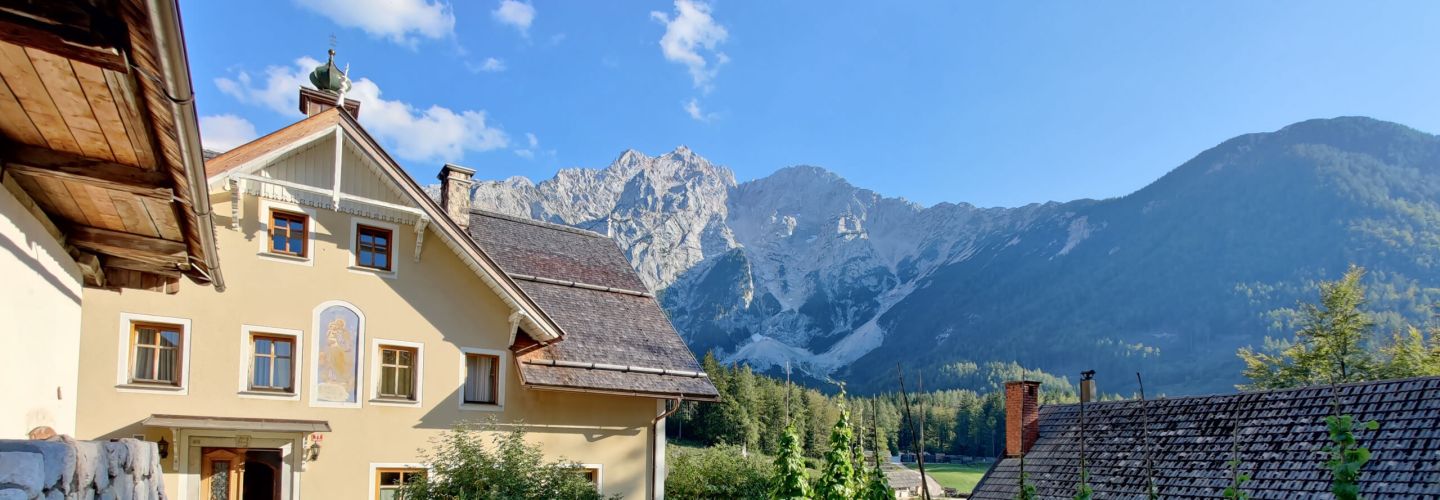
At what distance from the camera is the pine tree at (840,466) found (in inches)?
536

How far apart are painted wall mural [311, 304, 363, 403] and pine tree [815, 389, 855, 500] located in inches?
370

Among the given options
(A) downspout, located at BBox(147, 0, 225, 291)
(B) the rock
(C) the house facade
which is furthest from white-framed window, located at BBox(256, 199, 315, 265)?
(B) the rock

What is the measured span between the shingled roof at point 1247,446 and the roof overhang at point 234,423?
59.7 feet

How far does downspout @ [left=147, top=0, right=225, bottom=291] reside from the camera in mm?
3277

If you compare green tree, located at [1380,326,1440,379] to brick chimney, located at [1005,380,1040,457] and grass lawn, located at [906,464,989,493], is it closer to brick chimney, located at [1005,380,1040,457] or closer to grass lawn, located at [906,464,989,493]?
brick chimney, located at [1005,380,1040,457]

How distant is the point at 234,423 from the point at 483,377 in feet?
15.7

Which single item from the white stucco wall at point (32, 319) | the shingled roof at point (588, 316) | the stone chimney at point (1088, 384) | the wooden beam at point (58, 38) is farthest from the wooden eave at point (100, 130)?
the stone chimney at point (1088, 384)

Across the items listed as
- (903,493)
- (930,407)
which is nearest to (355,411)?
(903,493)

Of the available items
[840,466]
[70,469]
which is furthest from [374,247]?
[70,469]

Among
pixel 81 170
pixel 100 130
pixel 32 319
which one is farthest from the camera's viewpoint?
pixel 32 319

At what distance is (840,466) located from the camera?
13688 mm

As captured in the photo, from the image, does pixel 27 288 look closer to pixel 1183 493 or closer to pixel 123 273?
pixel 123 273

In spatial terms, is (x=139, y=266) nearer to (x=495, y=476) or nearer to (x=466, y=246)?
(x=495, y=476)

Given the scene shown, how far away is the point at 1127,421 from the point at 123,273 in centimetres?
2354
